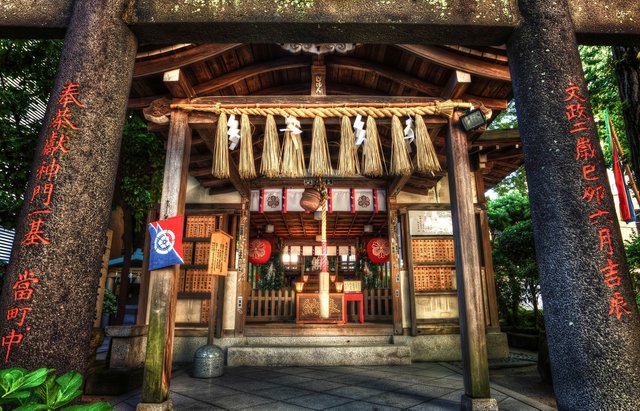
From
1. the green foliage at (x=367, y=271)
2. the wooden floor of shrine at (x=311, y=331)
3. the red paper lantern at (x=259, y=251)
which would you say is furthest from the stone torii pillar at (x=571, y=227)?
the green foliage at (x=367, y=271)

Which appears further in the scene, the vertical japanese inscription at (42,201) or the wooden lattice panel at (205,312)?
the wooden lattice panel at (205,312)

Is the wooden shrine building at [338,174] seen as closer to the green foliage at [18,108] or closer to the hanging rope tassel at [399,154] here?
the hanging rope tassel at [399,154]

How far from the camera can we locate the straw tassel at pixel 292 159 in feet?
15.8

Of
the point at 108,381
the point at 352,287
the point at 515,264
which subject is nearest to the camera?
the point at 108,381

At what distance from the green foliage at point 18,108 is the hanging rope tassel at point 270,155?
351 cm

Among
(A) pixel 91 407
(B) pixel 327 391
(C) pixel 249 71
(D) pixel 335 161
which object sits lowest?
(B) pixel 327 391

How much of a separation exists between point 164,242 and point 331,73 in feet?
13.1

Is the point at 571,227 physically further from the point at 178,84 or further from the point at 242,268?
the point at 242,268

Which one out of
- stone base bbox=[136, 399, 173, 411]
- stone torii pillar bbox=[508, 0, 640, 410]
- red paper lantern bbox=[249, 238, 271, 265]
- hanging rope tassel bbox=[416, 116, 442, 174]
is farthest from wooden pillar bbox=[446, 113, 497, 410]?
red paper lantern bbox=[249, 238, 271, 265]

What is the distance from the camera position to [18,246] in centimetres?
219

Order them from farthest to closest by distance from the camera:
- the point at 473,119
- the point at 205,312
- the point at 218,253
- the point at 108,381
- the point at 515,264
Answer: the point at 515,264 → the point at 205,312 → the point at 218,253 → the point at 108,381 → the point at 473,119

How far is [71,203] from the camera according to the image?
229cm

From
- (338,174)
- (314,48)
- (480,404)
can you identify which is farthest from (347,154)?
(480,404)

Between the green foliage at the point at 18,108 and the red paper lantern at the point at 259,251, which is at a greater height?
the green foliage at the point at 18,108
